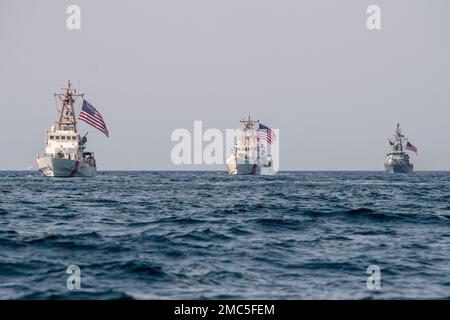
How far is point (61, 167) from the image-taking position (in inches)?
3688

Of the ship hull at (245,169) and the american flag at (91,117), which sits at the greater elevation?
the american flag at (91,117)

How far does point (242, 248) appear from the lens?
57.3 ft

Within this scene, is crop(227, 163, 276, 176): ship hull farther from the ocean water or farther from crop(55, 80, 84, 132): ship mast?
the ocean water

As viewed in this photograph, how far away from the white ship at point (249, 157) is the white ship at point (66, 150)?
1812 inches

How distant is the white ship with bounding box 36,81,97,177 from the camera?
94.4 meters

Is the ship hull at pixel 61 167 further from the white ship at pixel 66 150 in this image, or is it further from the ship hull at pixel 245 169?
the ship hull at pixel 245 169

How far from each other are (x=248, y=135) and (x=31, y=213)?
416 feet

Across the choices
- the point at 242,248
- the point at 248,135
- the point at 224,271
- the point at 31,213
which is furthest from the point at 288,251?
the point at 248,135

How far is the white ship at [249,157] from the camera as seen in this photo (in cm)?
14462

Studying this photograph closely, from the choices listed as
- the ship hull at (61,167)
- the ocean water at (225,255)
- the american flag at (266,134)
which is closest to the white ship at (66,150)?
the ship hull at (61,167)

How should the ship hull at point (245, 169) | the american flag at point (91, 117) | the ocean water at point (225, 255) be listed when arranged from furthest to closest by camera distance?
the ship hull at point (245, 169) → the american flag at point (91, 117) → the ocean water at point (225, 255)
